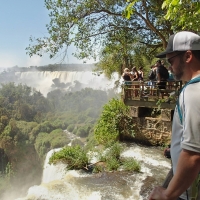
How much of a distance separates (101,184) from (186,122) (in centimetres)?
533

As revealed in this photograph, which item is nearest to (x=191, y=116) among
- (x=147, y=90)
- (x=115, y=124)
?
(x=147, y=90)

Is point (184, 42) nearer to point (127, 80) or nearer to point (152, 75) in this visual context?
point (152, 75)

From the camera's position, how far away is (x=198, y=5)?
3072 mm

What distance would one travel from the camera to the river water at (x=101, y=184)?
208 inches

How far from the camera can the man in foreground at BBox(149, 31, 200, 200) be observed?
1038 mm

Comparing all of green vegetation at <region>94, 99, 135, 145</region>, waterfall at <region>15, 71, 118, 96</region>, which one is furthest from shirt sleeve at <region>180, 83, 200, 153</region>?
waterfall at <region>15, 71, 118, 96</region>

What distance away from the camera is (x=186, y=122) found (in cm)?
106

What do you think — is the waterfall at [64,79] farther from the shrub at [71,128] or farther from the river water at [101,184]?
the river water at [101,184]

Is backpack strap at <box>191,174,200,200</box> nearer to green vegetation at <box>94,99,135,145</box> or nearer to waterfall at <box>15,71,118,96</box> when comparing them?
green vegetation at <box>94,99,135,145</box>

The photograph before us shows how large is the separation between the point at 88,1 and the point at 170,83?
507 cm

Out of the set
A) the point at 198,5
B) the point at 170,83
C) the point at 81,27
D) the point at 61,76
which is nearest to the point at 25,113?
the point at 61,76

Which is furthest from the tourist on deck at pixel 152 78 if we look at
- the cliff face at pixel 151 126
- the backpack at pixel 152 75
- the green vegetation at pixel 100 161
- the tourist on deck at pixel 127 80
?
the green vegetation at pixel 100 161

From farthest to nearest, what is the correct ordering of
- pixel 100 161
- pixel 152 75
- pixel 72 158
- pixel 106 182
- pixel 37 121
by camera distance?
pixel 37 121 < pixel 152 75 < pixel 100 161 < pixel 72 158 < pixel 106 182

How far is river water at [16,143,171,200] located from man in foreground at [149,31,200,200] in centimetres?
434
